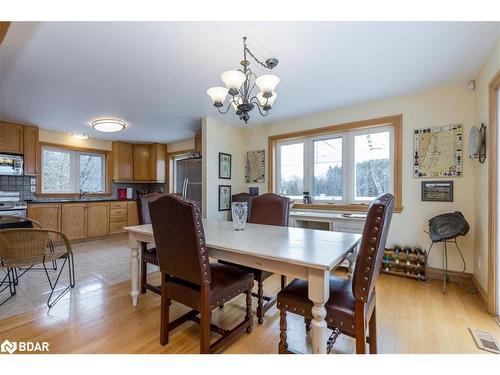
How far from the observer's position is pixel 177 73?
7.78 feet

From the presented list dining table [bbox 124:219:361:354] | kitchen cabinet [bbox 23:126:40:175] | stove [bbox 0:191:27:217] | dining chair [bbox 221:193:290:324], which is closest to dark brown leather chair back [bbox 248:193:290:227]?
dining chair [bbox 221:193:290:324]

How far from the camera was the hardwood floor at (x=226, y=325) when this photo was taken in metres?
1.60

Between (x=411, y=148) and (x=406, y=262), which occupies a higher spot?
(x=411, y=148)

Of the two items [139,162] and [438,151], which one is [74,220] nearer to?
[139,162]

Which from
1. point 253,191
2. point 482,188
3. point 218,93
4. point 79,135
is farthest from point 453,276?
point 79,135

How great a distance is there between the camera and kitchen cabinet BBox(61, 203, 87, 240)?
4418 mm

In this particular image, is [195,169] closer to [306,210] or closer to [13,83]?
[306,210]

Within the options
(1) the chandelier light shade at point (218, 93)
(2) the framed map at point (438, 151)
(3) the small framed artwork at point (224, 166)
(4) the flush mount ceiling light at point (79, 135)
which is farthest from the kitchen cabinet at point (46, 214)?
(2) the framed map at point (438, 151)

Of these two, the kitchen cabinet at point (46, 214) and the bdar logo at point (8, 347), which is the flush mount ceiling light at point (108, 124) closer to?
the kitchen cabinet at point (46, 214)

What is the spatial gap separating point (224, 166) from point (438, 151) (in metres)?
2.96

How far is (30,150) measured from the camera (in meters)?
4.18

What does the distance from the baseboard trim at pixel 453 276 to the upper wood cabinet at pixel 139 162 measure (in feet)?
17.8

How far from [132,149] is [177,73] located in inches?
152

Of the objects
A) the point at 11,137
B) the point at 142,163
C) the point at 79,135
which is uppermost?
the point at 79,135
